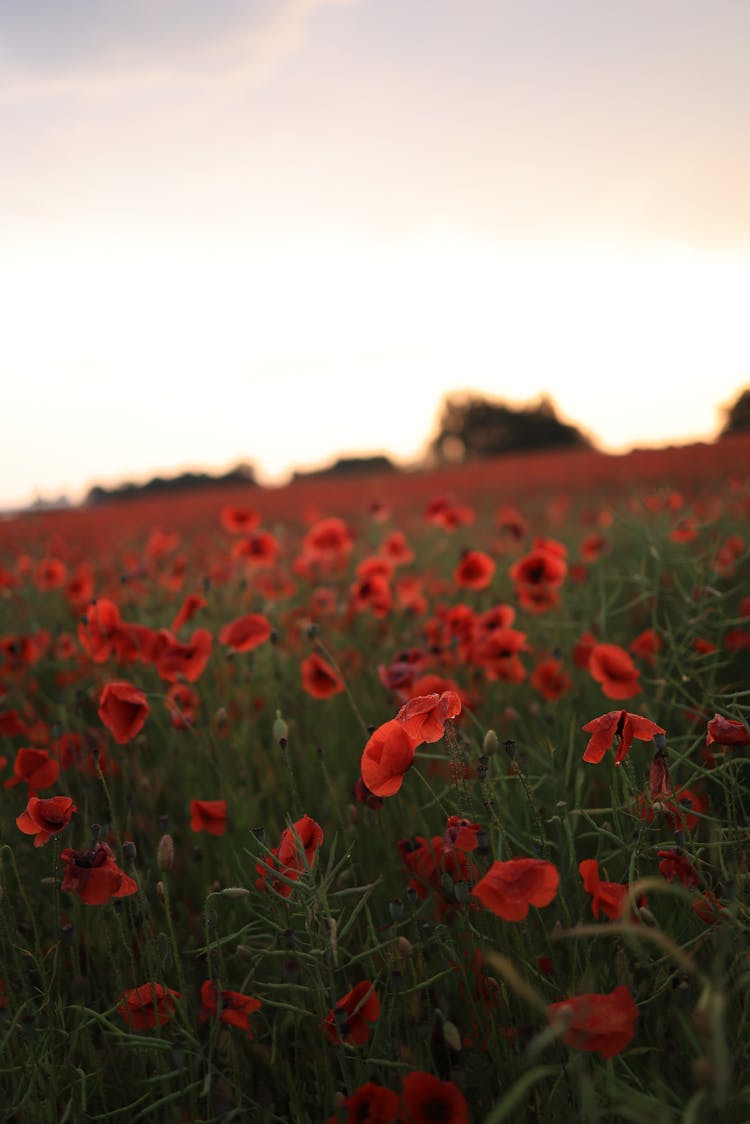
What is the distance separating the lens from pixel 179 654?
1826 millimetres

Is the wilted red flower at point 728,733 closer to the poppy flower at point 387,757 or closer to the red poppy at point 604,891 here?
the red poppy at point 604,891

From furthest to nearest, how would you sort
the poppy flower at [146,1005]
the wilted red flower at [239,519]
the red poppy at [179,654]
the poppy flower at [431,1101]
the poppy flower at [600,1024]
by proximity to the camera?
the wilted red flower at [239,519]
the red poppy at [179,654]
the poppy flower at [146,1005]
the poppy flower at [431,1101]
the poppy flower at [600,1024]

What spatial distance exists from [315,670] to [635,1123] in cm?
117

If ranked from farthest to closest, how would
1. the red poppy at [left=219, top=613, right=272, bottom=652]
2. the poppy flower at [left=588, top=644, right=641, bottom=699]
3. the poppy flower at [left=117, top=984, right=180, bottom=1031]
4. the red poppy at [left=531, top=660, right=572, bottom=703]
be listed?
the red poppy at [left=531, top=660, right=572, bottom=703]
the red poppy at [left=219, top=613, right=272, bottom=652]
the poppy flower at [left=588, top=644, right=641, bottom=699]
the poppy flower at [left=117, top=984, right=180, bottom=1031]

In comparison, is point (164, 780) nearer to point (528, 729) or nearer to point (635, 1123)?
point (528, 729)

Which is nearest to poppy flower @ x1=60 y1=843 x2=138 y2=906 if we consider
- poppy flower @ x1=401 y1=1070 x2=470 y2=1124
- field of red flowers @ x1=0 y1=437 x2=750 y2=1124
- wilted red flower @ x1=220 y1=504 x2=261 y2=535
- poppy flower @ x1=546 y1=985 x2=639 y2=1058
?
field of red flowers @ x1=0 y1=437 x2=750 y2=1124

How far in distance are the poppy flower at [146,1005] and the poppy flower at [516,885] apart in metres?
0.52

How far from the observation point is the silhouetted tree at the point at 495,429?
41312mm

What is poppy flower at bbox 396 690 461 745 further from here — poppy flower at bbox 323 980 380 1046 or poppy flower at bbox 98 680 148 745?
poppy flower at bbox 98 680 148 745

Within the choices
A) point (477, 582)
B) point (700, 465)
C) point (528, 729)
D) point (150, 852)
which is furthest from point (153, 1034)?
point (700, 465)

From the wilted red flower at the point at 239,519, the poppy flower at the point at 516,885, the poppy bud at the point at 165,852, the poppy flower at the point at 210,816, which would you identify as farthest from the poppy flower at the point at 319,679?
the wilted red flower at the point at 239,519

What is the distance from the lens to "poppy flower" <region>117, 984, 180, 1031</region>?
114cm

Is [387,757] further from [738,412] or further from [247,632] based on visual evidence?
[738,412]

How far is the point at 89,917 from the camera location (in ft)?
5.32
